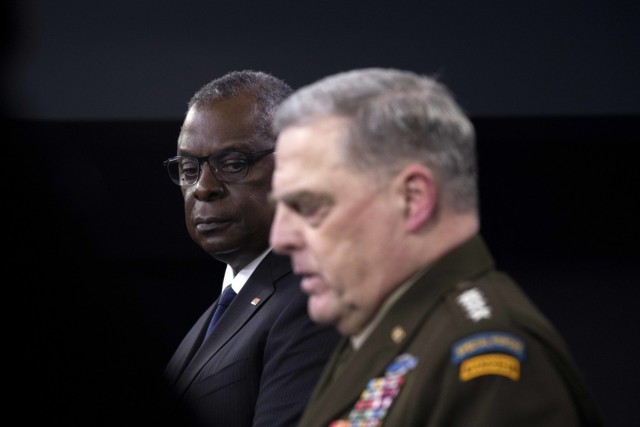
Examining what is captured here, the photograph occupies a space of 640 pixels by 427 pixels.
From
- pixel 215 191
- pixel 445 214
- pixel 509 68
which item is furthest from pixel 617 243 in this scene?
pixel 445 214

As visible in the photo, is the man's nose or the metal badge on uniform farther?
the man's nose

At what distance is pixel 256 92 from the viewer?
2.43m

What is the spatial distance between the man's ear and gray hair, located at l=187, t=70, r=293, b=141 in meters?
0.94

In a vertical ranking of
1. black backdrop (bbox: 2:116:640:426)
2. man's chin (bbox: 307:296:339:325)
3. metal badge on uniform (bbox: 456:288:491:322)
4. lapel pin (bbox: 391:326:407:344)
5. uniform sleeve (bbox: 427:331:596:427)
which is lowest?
black backdrop (bbox: 2:116:640:426)

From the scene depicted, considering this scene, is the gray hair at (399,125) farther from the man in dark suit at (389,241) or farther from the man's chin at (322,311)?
the man's chin at (322,311)

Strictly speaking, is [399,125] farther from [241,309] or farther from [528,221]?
[528,221]

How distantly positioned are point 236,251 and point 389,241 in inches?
37.3

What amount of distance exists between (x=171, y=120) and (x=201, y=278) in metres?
0.63

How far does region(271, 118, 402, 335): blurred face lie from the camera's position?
1.49 m

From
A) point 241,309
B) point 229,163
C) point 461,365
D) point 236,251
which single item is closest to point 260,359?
point 241,309

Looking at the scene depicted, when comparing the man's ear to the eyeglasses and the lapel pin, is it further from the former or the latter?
the eyeglasses

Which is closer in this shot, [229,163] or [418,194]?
[418,194]

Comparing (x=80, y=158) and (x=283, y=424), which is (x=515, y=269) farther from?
(x=283, y=424)

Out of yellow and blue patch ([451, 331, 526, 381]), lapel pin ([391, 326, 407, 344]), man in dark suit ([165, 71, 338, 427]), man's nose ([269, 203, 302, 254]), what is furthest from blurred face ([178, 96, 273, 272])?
yellow and blue patch ([451, 331, 526, 381])
